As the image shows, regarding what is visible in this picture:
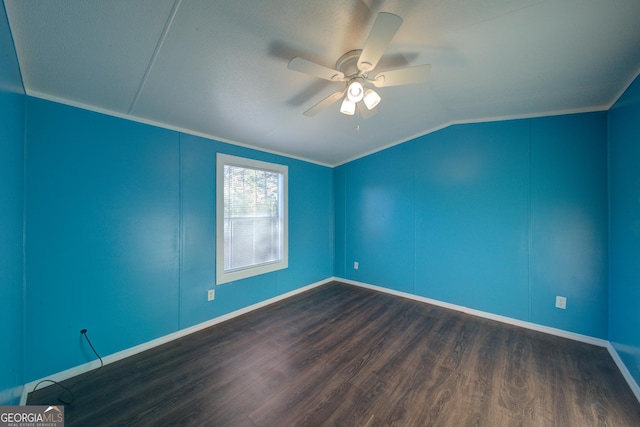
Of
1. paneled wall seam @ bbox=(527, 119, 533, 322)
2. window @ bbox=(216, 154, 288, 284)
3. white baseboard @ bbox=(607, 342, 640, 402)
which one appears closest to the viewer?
white baseboard @ bbox=(607, 342, 640, 402)

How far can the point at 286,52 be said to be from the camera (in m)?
1.55

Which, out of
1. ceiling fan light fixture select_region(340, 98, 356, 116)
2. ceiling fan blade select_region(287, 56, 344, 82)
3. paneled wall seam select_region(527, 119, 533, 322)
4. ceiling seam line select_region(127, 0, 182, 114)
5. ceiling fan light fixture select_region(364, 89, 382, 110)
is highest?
ceiling seam line select_region(127, 0, 182, 114)

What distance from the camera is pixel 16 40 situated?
4.11 feet

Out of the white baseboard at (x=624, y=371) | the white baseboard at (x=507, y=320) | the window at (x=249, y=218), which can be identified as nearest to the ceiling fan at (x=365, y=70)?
the window at (x=249, y=218)

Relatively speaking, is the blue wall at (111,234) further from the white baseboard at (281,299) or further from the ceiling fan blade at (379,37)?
the ceiling fan blade at (379,37)

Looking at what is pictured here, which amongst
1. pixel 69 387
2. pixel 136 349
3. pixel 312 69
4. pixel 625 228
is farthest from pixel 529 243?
pixel 69 387

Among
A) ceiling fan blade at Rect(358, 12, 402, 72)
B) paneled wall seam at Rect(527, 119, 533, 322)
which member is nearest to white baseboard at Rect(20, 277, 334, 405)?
ceiling fan blade at Rect(358, 12, 402, 72)

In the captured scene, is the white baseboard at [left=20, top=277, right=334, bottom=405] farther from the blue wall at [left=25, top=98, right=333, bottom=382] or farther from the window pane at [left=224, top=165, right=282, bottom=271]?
the window pane at [left=224, top=165, right=282, bottom=271]

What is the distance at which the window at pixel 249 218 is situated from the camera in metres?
2.80

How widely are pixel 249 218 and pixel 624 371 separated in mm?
4025

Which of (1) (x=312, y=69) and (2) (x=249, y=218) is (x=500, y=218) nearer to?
(1) (x=312, y=69)

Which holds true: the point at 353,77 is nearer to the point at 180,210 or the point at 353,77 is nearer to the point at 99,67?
the point at 99,67

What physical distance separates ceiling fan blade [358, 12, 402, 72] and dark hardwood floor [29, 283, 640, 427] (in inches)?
92.2

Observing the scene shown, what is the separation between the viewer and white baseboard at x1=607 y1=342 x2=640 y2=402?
5.44 ft
